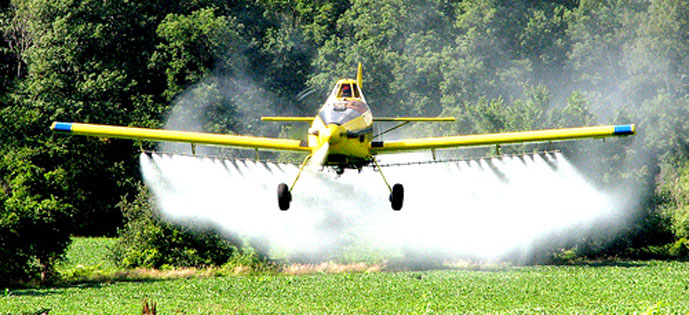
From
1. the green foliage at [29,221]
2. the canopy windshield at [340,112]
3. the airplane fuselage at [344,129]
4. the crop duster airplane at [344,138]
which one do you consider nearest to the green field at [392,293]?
the green foliage at [29,221]

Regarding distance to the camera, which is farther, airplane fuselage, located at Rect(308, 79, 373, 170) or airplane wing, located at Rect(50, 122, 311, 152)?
airplane wing, located at Rect(50, 122, 311, 152)

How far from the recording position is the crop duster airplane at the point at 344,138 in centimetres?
2717

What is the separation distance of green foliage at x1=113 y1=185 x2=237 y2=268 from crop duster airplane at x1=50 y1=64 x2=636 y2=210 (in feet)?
95.1

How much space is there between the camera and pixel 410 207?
67.2m

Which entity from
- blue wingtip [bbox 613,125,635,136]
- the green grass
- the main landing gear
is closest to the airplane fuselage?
the main landing gear

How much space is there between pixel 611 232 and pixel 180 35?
34.8 m

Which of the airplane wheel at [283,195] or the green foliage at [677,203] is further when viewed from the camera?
the green foliage at [677,203]

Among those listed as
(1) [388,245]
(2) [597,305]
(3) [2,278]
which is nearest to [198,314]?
(3) [2,278]

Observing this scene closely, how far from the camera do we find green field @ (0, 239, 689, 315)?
1842 inches

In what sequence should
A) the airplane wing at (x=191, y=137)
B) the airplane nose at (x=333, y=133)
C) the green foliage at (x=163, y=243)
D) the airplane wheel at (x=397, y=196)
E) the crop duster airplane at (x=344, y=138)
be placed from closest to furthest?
the airplane nose at (x=333, y=133), the crop duster airplane at (x=344, y=138), the airplane wheel at (x=397, y=196), the airplane wing at (x=191, y=137), the green foliage at (x=163, y=243)

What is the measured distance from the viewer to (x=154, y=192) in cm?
6128

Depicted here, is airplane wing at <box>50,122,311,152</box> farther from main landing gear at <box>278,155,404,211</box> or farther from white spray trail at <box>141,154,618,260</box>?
white spray trail at <box>141,154,618,260</box>

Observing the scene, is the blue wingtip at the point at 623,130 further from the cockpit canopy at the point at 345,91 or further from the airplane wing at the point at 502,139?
the cockpit canopy at the point at 345,91

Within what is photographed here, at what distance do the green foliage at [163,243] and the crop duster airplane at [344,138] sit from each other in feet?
95.1
